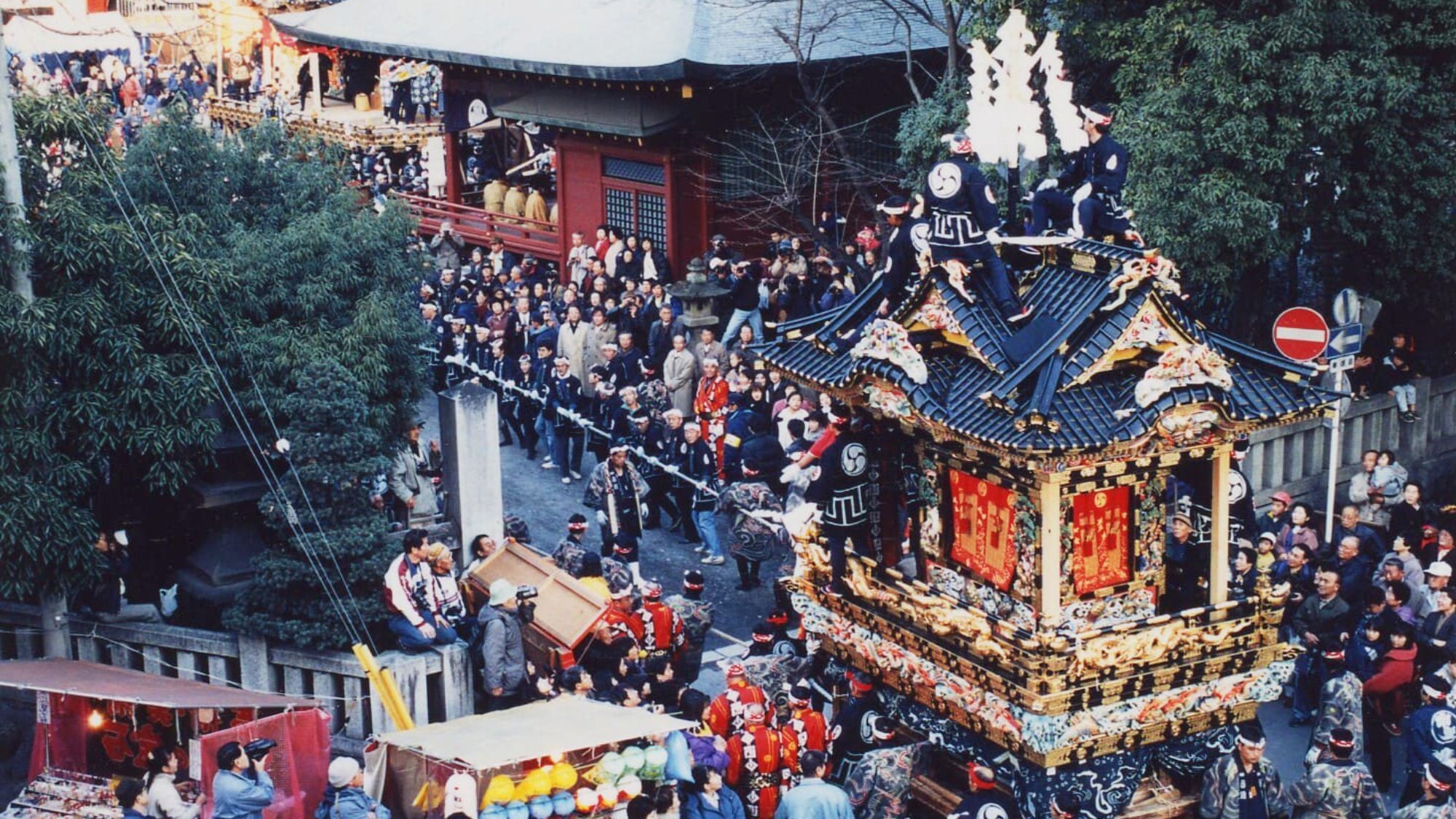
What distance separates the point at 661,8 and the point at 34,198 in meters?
15.6

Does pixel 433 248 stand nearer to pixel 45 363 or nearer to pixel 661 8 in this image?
pixel 661 8

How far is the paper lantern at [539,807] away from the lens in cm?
1391

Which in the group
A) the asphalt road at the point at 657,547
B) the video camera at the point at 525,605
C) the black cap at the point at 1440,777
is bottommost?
the asphalt road at the point at 657,547

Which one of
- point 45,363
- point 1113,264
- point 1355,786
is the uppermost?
point 1113,264

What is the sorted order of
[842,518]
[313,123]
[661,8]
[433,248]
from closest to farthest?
[842,518]
[661,8]
[433,248]
[313,123]

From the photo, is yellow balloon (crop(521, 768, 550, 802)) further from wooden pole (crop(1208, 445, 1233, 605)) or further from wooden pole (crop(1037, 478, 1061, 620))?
wooden pole (crop(1208, 445, 1233, 605))

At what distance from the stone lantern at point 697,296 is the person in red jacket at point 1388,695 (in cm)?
1313

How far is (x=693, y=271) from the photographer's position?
27266mm

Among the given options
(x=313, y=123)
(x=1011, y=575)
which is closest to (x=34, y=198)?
(x=1011, y=575)

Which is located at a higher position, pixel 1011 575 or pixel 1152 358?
pixel 1152 358

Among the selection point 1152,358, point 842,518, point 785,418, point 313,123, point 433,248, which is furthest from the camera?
point 313,123

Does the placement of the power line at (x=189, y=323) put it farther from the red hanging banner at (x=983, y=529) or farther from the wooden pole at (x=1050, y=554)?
the wooden pole at (x=1050, y=554)

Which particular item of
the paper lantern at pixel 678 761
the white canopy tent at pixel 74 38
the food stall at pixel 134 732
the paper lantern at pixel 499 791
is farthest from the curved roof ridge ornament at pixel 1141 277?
the white canopy tent at pixel 74 38

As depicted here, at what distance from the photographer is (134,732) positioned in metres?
16.0
